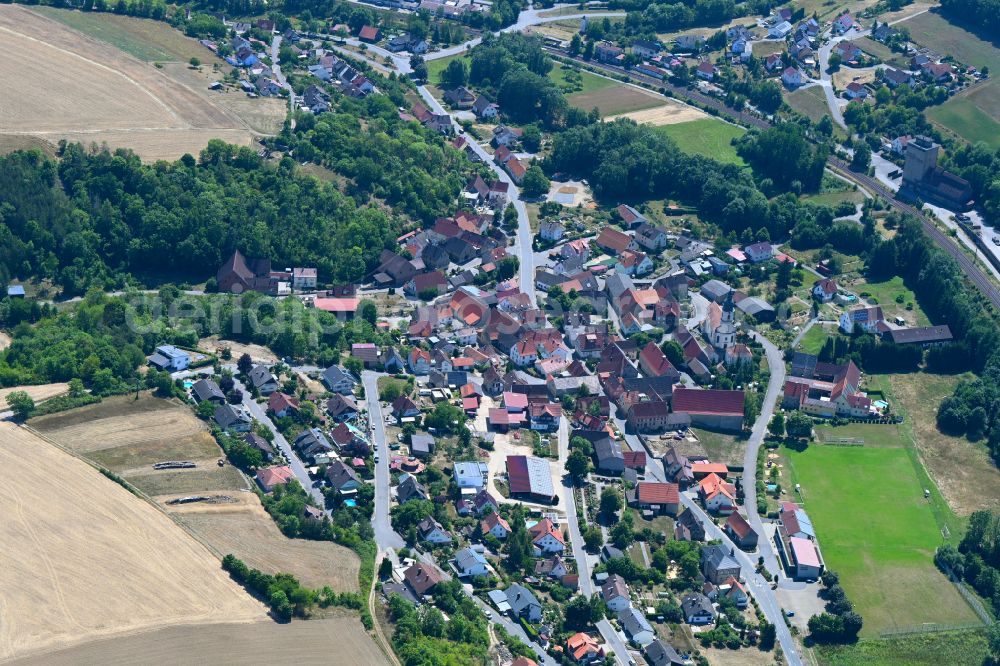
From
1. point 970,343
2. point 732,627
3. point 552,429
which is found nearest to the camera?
point 732,627

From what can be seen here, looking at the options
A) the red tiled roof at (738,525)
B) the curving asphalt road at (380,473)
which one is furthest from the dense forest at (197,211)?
the red tiled roof at (738,525)

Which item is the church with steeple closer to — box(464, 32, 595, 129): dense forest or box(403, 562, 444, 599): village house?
box(403, 562, 444, 599): village house

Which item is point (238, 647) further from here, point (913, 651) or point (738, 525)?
point (913, 651)

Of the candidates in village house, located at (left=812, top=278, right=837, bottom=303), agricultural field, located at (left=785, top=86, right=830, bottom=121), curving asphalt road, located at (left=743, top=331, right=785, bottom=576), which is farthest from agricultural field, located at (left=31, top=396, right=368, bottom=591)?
agricultural field, located at (left=785, top=86, right=830, bottom=121)

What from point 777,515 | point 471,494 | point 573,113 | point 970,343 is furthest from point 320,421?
point 573,113

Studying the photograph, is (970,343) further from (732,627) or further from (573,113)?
(573,113)

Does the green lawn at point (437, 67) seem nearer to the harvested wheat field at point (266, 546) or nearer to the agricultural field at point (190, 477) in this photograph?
the agricultural field at point (190, 477)
